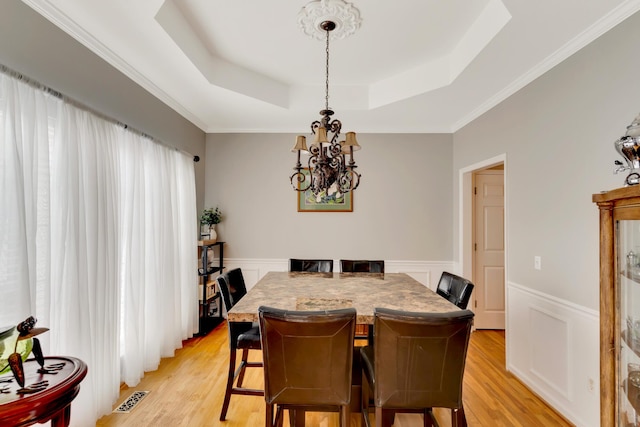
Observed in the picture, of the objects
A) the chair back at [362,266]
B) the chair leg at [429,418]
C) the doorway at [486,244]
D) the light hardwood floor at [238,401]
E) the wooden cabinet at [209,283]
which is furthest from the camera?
the doorway at [486,244]

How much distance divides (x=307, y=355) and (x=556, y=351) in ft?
6.77

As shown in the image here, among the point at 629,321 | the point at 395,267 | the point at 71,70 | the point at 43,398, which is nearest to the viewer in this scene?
the point at 43,398

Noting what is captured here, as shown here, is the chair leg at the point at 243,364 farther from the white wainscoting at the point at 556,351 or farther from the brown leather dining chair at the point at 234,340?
the white wainscoting at the point at 556,351

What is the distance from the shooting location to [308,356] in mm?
1443

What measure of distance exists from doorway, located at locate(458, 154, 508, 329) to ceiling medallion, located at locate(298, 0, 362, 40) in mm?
2440

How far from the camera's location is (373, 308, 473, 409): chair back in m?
1.36

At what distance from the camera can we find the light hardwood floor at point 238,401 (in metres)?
2.13

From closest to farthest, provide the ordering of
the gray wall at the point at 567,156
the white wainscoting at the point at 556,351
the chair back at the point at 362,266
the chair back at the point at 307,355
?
the chair back at the point at 307,355
the gray wall at the point at 567,156
the white wainscoting at the point at 556,351
the chair back at the point at 362,266

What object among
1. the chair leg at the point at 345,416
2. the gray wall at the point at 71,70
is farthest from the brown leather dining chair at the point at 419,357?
the gray wall at the point at 71,70

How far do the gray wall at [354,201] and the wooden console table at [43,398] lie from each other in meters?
2.94

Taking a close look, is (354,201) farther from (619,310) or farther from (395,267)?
(619,310)

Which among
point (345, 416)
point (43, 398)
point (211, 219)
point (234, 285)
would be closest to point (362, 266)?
point (234, 285)

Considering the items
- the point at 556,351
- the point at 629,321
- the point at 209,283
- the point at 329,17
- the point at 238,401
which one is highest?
the point at 329,17

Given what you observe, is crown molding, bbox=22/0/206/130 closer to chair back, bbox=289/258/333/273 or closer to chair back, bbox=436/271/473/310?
chair back, bbox=289/258/333/273
